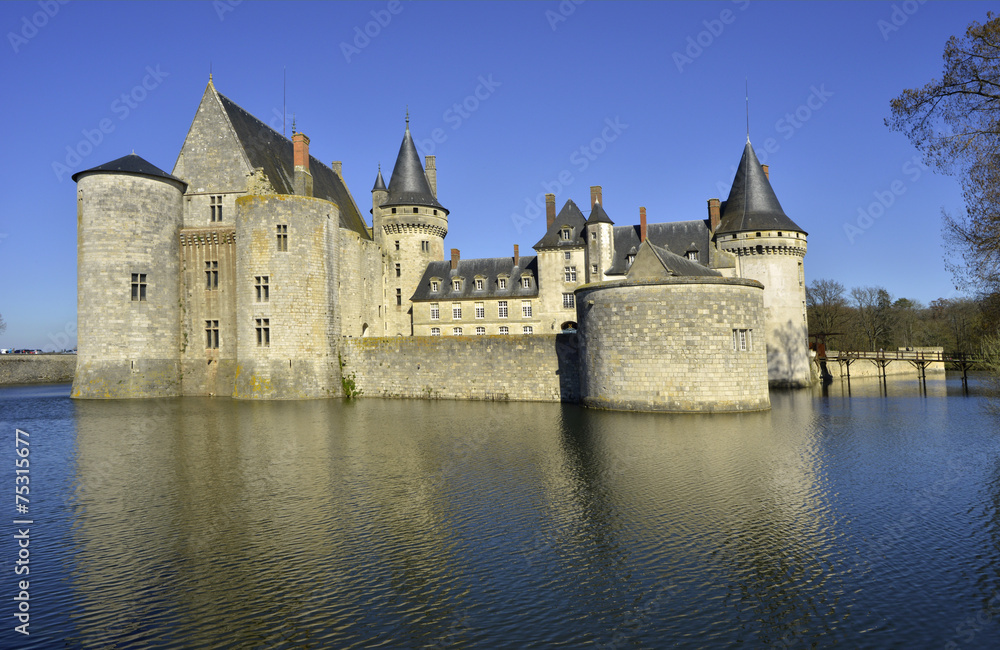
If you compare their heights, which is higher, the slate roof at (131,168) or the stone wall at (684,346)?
the slate roof at (131,168)

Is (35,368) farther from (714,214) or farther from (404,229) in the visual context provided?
(714,214)

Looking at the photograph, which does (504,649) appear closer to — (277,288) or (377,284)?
(277,288)

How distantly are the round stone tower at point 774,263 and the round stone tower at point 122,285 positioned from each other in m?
32.2

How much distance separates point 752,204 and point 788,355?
945cm

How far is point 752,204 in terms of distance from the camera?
37.2 metres

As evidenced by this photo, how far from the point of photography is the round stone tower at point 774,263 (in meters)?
36.5

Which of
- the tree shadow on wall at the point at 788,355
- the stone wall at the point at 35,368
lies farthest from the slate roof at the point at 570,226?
the stone wall at the point at 35,368

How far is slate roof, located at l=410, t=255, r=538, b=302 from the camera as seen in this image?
136 ft

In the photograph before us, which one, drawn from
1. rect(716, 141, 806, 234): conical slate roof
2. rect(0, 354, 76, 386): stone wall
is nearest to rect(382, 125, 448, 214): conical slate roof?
rect(716, 141, 806, 234): conical slate roof

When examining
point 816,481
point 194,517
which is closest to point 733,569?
point 816,481

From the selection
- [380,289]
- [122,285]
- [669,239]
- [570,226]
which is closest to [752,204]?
[669,239]

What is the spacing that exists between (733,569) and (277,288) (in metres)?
26.4

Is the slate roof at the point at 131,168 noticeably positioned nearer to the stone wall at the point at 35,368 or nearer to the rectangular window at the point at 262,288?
the rectangular window at the point at 262,288

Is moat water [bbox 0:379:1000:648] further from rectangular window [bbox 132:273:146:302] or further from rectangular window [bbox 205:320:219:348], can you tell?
rectangular window [bbox 132:273:146:302]
